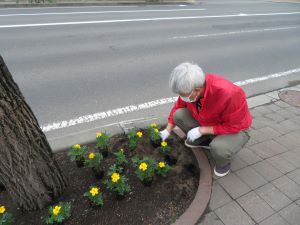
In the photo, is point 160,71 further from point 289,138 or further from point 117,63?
point 289,138

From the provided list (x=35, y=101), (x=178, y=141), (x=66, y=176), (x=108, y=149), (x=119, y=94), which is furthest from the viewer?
(x=119, y=94)

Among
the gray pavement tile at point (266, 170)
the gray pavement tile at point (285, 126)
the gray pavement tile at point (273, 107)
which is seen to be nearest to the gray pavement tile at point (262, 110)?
the gray pavement tile at point (273, 107)

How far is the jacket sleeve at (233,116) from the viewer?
2270 mm

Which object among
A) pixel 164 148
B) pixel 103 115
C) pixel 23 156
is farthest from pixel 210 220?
pixel 103 115

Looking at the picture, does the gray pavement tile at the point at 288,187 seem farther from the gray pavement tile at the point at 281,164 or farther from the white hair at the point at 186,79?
the white hair at the point at 186,79

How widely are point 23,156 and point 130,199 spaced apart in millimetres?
997

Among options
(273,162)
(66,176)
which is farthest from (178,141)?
(66,176)

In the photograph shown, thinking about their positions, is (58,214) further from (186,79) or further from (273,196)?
(273,196)

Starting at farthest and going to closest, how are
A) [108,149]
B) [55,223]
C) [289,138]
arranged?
[289,138]
[108,149]
[55,223]

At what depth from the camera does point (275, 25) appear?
424 inches

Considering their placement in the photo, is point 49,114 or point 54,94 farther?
point 54,94

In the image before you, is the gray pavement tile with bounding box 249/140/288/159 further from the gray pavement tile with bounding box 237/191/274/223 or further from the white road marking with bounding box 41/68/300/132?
the white road marking with bounding box 41/68/300/132

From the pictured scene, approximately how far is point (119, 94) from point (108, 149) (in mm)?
1738

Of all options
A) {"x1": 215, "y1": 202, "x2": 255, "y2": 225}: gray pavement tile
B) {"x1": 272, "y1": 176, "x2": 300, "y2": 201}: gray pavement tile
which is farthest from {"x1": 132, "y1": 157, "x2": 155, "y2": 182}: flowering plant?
{"x1": 272, "y1": 176, "x2": 300, "y2": 201}: gray pavement tile
